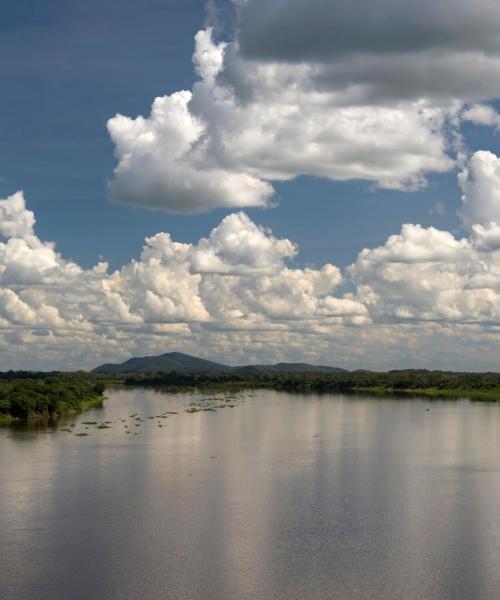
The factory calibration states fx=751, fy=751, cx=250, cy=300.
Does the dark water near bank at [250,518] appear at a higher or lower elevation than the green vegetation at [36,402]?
lower

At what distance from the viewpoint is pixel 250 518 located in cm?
4838

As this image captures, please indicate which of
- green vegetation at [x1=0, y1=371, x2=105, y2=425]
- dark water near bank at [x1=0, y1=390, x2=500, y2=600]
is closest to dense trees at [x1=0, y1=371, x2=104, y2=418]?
green vegetation at [x1=0, y1=371, x2=105, y2=425]

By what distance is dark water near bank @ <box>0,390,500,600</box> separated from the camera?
35875 millimetres

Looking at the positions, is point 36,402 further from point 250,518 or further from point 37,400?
point 250,518

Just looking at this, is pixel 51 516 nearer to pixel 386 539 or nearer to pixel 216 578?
pixel 216 578

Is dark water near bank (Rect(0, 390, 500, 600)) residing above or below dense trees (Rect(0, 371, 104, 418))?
below

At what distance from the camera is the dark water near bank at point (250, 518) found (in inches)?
1412

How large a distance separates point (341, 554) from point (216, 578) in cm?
750

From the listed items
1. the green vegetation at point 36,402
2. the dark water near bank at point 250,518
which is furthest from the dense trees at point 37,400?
the dark water near bank at point 250,518

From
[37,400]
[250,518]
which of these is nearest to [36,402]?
[37,400]

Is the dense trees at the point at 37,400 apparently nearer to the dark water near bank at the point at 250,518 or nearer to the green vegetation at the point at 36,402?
the green vegetation at the point at 36,402

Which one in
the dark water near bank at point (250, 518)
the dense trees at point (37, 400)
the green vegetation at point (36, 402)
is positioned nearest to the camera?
the dark water near bank at point (250, 518)

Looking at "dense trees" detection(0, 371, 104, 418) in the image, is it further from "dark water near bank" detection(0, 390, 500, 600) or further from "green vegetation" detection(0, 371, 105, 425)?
"dark water near bank" detection(0, 390, 500, 600)

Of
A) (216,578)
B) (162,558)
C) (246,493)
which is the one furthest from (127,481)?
(216,578)
